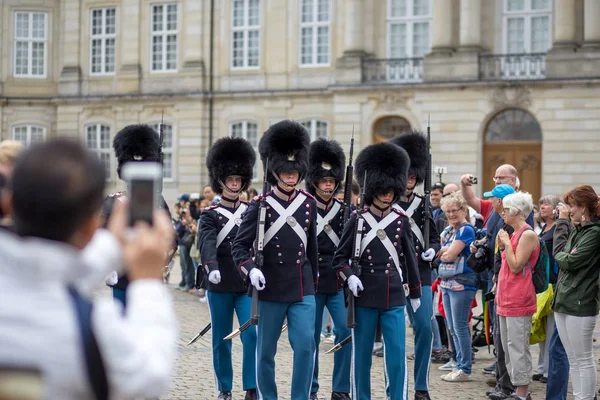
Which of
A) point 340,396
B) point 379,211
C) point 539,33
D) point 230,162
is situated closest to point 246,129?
point 539,33

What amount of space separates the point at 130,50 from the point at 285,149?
86.7 ft

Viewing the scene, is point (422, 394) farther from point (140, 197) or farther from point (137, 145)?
point (140, 197)

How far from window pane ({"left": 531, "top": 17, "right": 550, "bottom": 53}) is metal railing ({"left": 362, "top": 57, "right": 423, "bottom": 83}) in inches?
125

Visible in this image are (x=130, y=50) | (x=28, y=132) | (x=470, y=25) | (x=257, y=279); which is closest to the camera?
(x=257, y=279)

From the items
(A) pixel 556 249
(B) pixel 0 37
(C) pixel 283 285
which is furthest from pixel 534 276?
(B) pixel 0 37

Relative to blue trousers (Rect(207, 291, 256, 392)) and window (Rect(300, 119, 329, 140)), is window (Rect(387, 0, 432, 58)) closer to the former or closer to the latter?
window (Rect(300, 119, 329, 140))

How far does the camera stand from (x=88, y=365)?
252cm

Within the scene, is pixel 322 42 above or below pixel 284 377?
above

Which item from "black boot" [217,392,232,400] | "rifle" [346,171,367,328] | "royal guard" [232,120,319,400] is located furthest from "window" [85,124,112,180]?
"rifle" [346,171,367,328]

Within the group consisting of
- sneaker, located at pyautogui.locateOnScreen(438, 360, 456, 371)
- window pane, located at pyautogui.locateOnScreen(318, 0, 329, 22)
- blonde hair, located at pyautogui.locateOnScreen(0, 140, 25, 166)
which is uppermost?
window pane, located at pyautogui.locateOnScreen(318, 0, 329, 22)

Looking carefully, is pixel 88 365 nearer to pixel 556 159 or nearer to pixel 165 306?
pixel 165 306

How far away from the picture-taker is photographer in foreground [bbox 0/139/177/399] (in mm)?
2479

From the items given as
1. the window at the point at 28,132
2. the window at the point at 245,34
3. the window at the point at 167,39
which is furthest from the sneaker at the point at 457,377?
the window at the point at 28,132

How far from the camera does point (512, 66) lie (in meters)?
27.9
